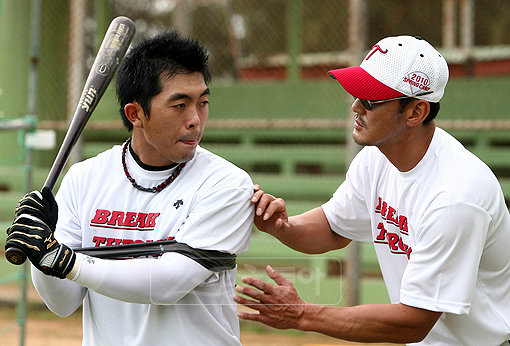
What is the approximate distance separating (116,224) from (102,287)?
0.29 meters

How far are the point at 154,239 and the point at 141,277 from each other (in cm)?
19

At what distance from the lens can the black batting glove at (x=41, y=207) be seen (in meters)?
2.16

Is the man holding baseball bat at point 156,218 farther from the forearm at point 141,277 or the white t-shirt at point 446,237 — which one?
the white t-shirt at point 446,237

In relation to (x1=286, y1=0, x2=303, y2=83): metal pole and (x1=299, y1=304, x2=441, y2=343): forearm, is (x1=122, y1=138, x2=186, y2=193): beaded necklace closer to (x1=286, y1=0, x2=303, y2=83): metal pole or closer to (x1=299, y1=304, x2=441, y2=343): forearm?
(x1=299, y1=304, x2=441, y2=343): forearm

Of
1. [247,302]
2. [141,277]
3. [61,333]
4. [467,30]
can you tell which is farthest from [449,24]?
[141,277]

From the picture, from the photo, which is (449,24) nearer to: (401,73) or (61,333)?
(61,333)

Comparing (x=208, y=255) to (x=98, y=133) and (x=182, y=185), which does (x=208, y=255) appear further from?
(x=98, y=133)

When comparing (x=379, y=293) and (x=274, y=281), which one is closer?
(x=274, y=281)

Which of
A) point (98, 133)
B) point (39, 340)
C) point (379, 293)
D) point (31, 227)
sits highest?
point (31, 227)

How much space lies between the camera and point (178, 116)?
2383mm

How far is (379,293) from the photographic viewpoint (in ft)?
20.2

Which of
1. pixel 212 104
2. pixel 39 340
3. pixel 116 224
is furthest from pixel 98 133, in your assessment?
pixel 116 224

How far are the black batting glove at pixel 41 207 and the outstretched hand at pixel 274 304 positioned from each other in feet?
2.11

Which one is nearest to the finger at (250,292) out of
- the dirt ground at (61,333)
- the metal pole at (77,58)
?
the dirt ground at (61,333)
